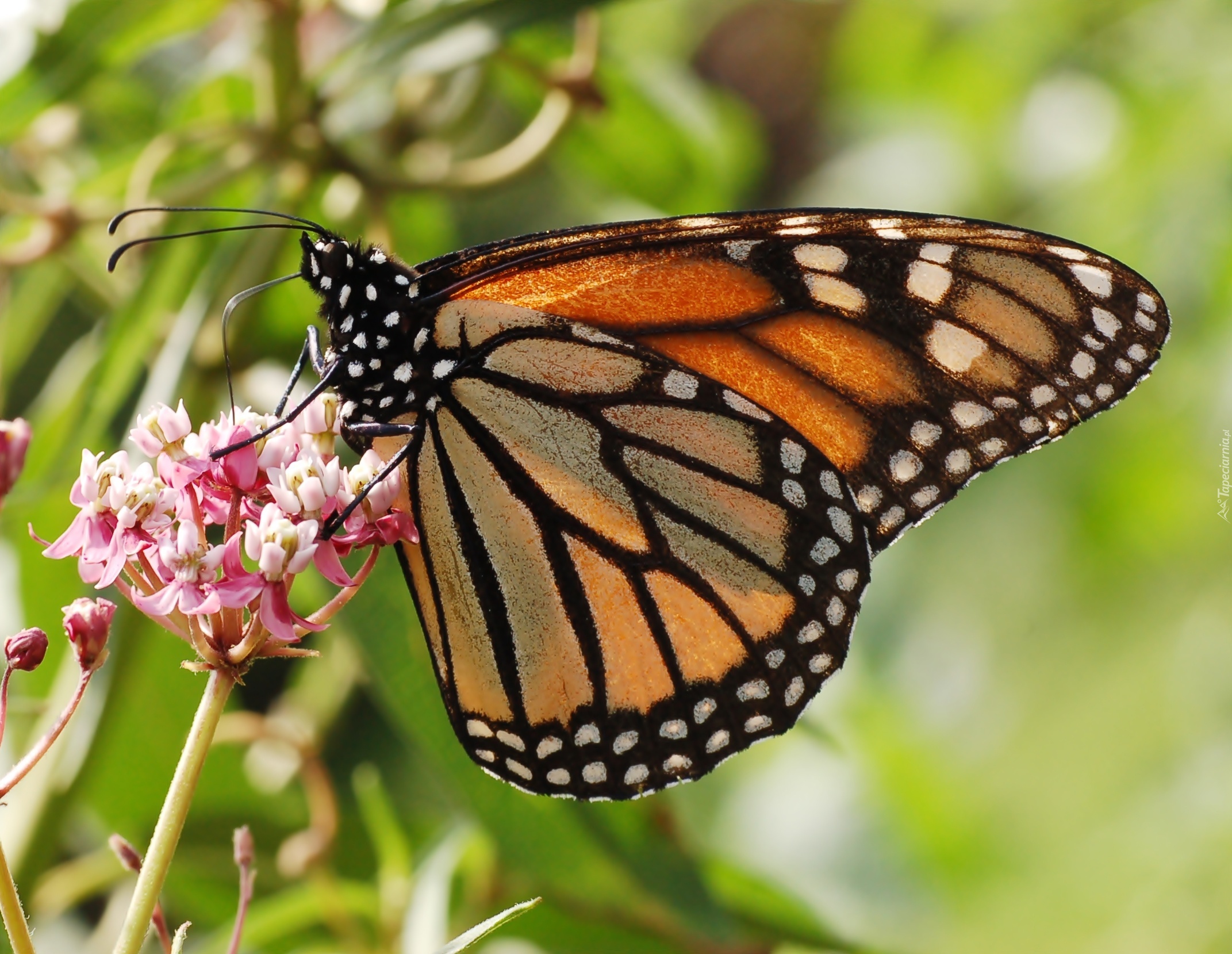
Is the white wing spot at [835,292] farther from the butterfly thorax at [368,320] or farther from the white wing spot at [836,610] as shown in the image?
the butterfly thorax at [368,320]

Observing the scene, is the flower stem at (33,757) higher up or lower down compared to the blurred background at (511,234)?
lower down

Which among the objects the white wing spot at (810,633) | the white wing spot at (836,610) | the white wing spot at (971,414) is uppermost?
the white wing spot at (971,414)

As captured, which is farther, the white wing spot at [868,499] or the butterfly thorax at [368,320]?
the white wing spot at [868,499]

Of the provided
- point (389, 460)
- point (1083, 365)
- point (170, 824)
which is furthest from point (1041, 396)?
point (170, 824)

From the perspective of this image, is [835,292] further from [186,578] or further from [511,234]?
[511,234]

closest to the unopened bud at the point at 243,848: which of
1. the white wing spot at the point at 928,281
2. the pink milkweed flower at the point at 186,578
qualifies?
the pink milkweed flower at the point at 186,578

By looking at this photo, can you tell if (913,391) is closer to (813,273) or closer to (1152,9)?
(813,273)

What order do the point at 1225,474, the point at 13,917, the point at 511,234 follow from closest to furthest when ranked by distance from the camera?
1. the point at 13,917
2. the point at 1225,474
3. the point at 511,234
